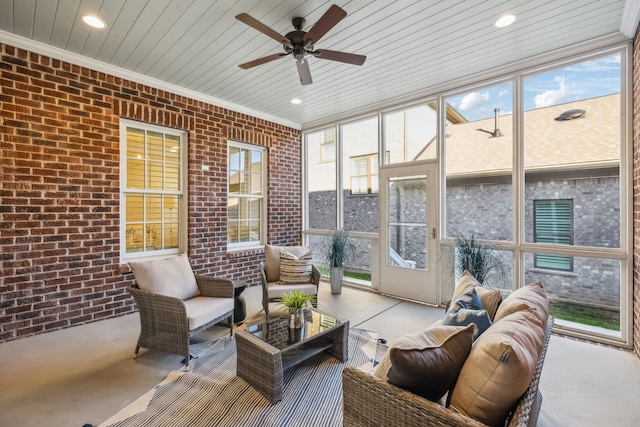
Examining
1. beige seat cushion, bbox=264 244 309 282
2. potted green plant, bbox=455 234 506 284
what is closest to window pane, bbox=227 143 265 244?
beige seat cushion, bbox=264 244 309 282

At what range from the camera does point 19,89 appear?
2900 millimetres

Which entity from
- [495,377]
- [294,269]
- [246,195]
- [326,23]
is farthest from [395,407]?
[246,195]

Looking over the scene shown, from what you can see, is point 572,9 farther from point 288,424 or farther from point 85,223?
point 85,223

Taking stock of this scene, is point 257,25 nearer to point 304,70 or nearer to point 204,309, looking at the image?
point 304,70

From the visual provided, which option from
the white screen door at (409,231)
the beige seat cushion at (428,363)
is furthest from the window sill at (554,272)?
the beige seat cushion at (428,363)

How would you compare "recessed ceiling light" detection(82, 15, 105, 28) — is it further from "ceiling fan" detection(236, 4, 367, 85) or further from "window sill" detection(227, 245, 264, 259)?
"window sill" detection(227, 245, 264, 259)

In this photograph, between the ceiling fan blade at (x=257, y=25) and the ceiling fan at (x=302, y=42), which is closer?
the ceiling fan blade at (x=257, y=25)

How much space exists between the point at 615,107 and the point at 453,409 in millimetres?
3596

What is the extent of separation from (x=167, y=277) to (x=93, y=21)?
237 cm

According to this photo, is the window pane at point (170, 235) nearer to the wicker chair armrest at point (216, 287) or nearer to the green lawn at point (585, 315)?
the wicker chair armrest at point (216, 287)

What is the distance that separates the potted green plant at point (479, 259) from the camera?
11.3 ft

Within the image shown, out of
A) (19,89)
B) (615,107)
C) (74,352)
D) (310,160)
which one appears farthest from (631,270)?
(19,89)

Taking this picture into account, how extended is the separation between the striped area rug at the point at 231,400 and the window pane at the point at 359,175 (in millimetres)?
2809

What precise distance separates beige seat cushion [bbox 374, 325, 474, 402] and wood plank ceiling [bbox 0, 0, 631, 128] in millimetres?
2516
